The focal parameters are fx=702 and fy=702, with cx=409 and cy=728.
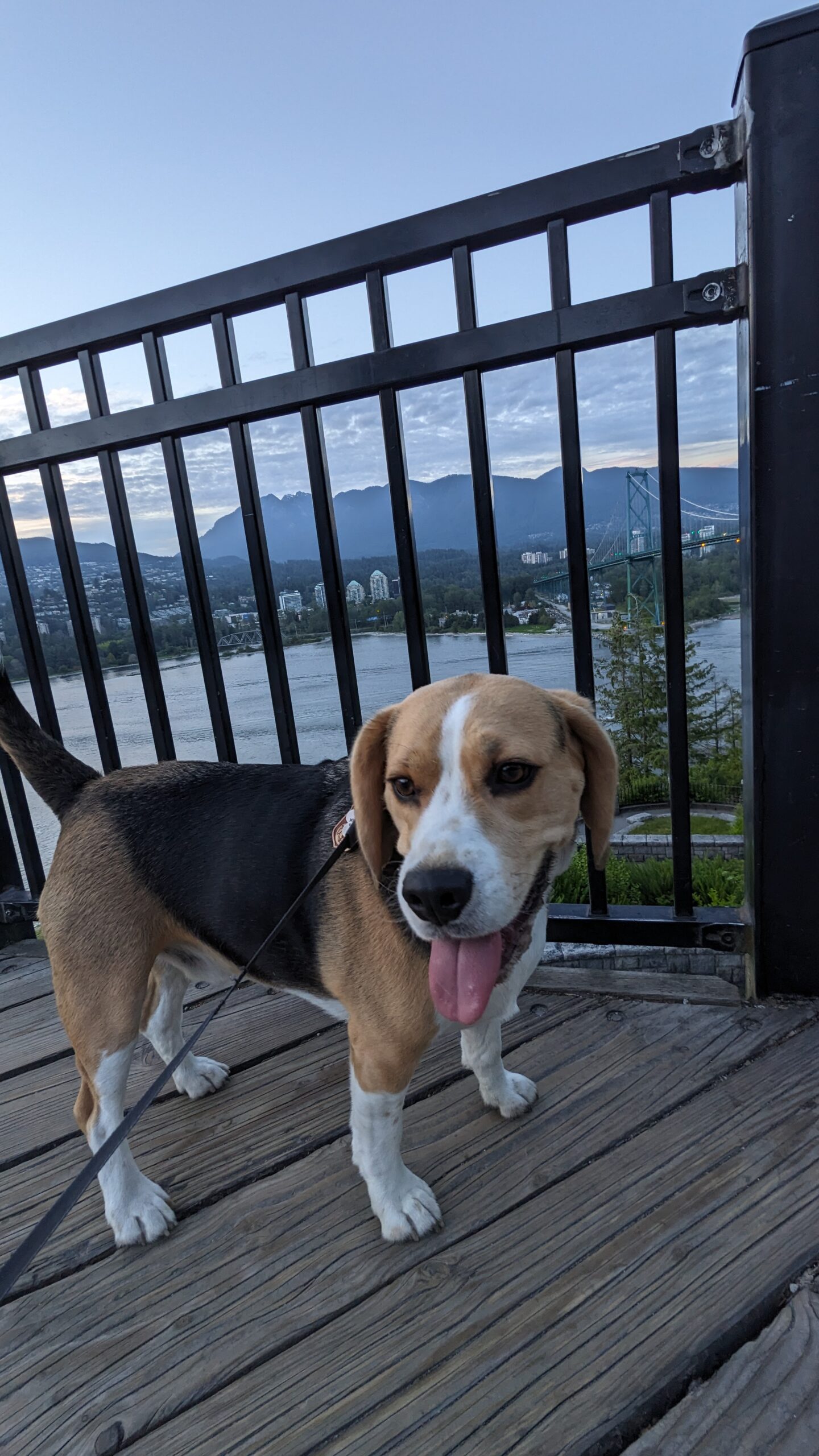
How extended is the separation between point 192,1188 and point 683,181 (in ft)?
10.2

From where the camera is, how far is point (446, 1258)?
1597 millimetres

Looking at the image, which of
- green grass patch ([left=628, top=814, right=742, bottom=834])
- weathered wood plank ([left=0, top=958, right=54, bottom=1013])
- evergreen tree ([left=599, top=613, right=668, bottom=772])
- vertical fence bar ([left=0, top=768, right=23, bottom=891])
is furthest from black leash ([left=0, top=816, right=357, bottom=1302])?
green grass patch ([left=628, top=814, right=742, bottom=834])

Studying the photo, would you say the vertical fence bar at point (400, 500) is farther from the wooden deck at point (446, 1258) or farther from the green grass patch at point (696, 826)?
the green grass patch at point (696, 826)

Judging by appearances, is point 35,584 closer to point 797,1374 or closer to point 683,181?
point 683,181

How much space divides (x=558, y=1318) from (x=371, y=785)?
1.17 metres

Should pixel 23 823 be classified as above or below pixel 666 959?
above

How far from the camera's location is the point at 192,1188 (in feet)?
6.23

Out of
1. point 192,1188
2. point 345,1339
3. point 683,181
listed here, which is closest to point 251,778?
point 192,1188

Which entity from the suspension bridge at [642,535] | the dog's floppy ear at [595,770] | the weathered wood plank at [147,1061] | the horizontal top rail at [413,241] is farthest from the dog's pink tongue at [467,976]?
the horizontal top rail at [413,241]

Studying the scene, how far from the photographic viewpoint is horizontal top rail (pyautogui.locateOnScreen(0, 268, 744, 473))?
6.68ft

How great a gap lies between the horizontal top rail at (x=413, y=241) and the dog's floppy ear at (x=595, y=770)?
1522 millimetres

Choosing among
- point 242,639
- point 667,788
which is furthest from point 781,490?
point 667,788

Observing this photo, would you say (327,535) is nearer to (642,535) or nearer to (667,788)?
(642,535)

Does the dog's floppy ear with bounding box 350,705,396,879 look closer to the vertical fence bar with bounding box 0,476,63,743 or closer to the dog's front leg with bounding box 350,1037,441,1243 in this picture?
the dog's front leg with bounding box 350,1037,441,1243
